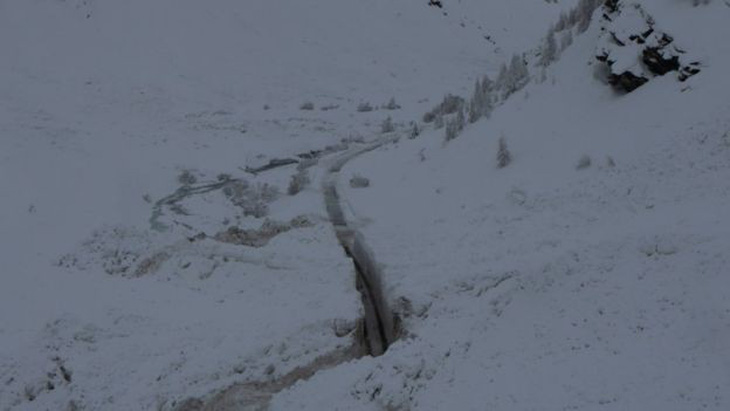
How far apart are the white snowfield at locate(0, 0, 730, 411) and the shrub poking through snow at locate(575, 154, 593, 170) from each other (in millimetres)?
24

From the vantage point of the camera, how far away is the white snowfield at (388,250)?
11.1 meters

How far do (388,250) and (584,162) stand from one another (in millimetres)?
4389

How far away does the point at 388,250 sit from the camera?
51.0 feet

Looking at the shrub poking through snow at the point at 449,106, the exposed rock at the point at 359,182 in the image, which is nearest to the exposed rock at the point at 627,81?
the exposed rock at the point at 359,182

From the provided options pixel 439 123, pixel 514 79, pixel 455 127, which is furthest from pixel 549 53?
pixel 439 123

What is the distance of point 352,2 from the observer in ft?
128

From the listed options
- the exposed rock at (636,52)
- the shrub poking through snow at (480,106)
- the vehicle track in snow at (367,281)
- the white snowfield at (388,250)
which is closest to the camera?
the white snowfield at (388,250)

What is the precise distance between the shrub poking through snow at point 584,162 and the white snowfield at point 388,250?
0.02 metres

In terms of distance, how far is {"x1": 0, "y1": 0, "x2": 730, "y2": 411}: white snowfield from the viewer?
36.5 feet

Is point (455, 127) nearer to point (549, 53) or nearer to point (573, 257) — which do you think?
point (549, 53)

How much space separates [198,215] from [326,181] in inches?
174

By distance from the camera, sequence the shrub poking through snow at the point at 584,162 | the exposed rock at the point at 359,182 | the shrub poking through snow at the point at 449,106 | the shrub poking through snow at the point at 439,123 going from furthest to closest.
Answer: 1. the shrub poking through snow at the point at 449,106
2. the shrub poking through snow at the point at 439,123
3. the exposed rock at the point at 359,182
4. the shrub poking through snow at the point at 584,162

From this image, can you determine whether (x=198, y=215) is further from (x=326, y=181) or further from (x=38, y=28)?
(x=38, y=28)

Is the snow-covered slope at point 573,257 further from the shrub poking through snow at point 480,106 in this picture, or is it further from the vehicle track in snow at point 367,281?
the shrub poking through snow at point 480,106
